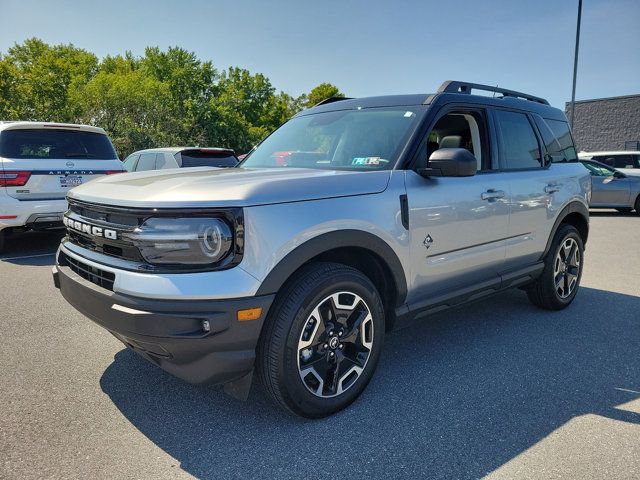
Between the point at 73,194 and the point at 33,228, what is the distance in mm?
4567

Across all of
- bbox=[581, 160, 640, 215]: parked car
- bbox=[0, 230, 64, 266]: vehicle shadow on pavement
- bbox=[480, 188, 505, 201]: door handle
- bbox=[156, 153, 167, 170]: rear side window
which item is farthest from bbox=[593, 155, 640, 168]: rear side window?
bbox=[0, 230, 64, 266]: vehicle shadow on pavement

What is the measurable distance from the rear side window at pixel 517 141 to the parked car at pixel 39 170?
568 centimetres

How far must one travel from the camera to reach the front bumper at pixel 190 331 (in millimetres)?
2193

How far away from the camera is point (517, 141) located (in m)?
4.11

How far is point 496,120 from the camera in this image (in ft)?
12.8

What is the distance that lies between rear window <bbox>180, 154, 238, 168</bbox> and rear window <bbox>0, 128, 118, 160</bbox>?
86.6 inches

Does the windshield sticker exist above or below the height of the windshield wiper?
below

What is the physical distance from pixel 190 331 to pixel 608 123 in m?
36.1

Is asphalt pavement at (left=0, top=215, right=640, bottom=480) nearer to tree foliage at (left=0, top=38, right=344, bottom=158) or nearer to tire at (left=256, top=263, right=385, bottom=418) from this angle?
tire at (left=256, top=263, right=385, bottom=418)

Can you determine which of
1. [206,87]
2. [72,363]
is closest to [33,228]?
[72,363]

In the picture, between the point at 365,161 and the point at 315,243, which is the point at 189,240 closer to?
the point at 315,243

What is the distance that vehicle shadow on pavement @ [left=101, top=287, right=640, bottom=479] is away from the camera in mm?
2334

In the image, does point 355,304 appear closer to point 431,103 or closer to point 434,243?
point 434,243

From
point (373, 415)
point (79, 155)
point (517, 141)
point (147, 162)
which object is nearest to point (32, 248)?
point (79, 155)
